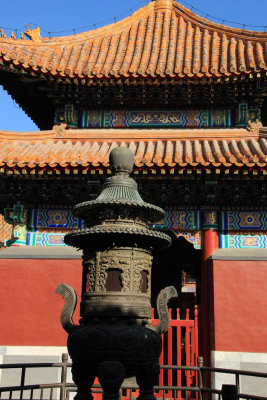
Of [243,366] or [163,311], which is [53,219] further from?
[243,366]

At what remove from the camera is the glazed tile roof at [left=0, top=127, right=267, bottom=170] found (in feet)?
23.7

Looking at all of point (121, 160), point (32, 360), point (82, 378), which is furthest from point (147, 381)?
point (32, 360)

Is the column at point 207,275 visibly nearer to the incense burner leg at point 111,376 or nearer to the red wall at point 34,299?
the red wall at point 34,299

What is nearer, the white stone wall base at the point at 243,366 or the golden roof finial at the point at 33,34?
the white stone wall base at the point at 243,366

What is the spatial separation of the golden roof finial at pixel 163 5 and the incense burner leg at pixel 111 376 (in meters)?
11.0

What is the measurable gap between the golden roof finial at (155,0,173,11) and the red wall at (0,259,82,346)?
8.45 meters

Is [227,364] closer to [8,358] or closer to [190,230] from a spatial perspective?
[190,230]

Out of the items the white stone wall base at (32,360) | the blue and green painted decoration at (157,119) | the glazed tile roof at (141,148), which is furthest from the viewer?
the blue and green painted decoration at (157,119)

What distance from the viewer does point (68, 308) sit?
4.61 metres

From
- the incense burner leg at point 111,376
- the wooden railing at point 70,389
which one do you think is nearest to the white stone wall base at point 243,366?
the wooden railing at point 70,389

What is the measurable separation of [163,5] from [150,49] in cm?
237

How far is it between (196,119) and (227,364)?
5.40 metres

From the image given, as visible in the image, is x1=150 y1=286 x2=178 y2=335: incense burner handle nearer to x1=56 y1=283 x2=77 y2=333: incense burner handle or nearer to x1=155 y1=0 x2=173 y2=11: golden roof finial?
x1=56 y1=283 x2=77 y2=333: incense burner handle

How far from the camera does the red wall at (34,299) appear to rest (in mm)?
7324
